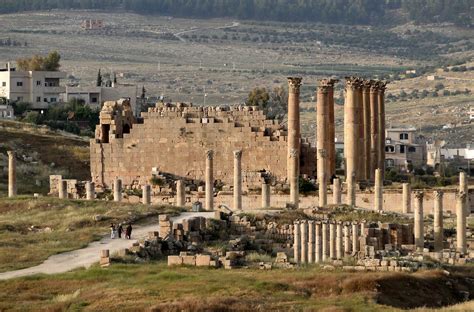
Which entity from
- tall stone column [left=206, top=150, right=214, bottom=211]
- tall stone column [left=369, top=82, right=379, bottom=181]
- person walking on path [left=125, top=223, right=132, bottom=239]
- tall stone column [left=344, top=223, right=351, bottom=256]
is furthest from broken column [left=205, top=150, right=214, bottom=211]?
tall stone column [left=369, top=82, right=379, bottom=181]

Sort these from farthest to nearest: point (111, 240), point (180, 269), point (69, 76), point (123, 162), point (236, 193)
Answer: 1. point (69, 76)
2. point (123, 162)
3. point (236, 193)
4. point (111, 240)
5. point (180, 269)

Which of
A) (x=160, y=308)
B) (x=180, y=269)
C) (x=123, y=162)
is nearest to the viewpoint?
(x=160, y=308)

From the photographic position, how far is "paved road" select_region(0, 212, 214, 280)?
5772 centimetres

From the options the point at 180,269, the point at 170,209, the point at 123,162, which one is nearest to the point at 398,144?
the point at 123,162

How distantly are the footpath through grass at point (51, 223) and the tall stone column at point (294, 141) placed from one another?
652cm

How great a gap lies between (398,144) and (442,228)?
161 ft

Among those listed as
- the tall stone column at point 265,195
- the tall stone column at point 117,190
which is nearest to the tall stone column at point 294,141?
the tall stone column at point 265,195

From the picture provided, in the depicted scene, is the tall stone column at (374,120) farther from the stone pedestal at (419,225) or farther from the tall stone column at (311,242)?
the tall stone column at (311,242)

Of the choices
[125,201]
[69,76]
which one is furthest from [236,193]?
[69,76]

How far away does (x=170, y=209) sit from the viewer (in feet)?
232

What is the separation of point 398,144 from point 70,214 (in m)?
49.1

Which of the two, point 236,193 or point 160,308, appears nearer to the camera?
point 160,308

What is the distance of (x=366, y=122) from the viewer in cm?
8644

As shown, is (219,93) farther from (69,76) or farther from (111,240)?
(111,240)
